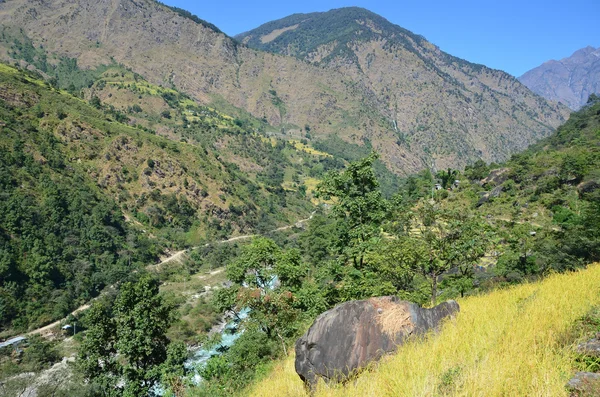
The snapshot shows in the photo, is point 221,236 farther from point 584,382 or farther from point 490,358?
point 584,382

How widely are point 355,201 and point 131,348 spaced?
18798mm

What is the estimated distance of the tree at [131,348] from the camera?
81.3 feet

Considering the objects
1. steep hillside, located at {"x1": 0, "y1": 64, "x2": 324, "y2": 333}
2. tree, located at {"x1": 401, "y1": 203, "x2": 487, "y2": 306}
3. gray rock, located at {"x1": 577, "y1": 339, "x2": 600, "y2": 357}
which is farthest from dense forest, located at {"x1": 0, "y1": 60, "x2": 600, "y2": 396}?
gray rock, located at {"x1": 577, "y1": 339, "x2": 600, "y2": 357}

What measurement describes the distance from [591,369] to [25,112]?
111 m

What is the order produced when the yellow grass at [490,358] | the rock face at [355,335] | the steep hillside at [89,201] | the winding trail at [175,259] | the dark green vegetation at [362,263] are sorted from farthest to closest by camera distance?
the steep hillside at [89,201], the winding trail at [175,259], the dark green vegetation at [362,263], the rock face at [355,335], the yellow grass at [490,358]

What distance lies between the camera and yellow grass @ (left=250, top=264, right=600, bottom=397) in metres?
4.08

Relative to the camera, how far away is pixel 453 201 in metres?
70.4

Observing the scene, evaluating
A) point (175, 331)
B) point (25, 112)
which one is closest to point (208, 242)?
point (175, 331)

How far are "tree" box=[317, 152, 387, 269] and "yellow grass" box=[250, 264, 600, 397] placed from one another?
1033 cm

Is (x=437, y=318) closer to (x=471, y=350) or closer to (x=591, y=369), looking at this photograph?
(x=471, y=350)

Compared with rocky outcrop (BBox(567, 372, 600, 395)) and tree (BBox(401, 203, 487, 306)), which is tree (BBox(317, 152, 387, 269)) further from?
rocky outcrop (BBox(567, 372, 600, 395))

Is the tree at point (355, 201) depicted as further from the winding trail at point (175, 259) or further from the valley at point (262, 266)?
the winding trail at point (175, 259)

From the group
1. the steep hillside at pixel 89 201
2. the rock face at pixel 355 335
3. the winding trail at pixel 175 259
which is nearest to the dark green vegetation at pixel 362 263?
the rock face at pixel 355 335

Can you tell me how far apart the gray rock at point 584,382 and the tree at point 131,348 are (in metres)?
24.4
